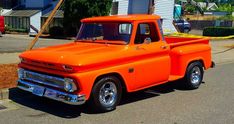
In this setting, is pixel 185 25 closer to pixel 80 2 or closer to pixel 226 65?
pixel 80 2

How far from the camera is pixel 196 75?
9742 millimetres

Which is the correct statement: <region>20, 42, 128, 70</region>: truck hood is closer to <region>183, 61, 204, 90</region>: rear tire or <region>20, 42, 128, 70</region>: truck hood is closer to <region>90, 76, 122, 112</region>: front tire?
<region>90, 76, 122, 112</region>: front tire

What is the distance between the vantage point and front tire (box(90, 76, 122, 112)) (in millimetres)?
7017

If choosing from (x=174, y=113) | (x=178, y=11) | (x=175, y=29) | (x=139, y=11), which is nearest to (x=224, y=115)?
(x=174, y=113)

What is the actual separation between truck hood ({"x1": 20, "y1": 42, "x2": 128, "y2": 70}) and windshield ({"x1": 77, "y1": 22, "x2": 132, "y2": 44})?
0.23 meters

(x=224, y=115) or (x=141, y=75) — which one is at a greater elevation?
(x=141, y=75)

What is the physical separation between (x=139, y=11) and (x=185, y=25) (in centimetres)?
784

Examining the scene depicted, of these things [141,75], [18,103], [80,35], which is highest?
[80,35]

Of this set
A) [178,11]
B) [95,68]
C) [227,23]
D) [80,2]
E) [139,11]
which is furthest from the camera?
[178,11]

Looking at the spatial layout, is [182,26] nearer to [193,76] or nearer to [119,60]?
[193,76]

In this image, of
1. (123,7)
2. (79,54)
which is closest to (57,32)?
(123,7)

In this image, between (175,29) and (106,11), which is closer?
(106,11)

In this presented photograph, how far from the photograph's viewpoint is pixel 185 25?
1761 inches

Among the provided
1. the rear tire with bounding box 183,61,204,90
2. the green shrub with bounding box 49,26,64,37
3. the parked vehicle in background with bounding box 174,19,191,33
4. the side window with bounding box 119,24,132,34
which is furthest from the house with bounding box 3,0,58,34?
the side window with bounding box 119,24,132,34
